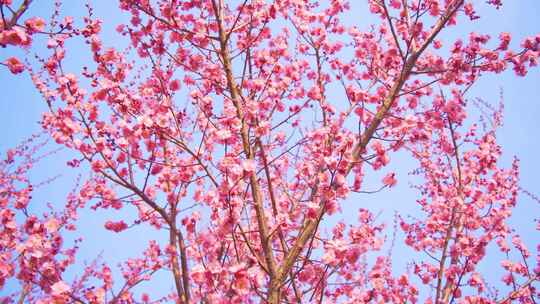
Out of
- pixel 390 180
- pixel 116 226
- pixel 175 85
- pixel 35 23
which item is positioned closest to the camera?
pixel 35 23

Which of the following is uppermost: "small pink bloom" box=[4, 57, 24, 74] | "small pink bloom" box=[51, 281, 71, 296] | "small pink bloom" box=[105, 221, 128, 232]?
"small pink bloom" box=[4, 57, 24, 74]

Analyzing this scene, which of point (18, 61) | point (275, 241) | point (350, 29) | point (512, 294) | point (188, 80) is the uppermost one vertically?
point (350, 29)

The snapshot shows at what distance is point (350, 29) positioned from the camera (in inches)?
282

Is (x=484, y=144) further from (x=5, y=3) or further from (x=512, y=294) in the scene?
(x=5, y=3)

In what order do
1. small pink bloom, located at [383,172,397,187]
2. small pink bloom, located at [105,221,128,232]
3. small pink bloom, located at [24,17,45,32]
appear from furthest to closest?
small pink bloom, located at [105,221,128,232], small pink bloom, located at [383,172,397,187], small pink bloom, located at [24,17,45,32]

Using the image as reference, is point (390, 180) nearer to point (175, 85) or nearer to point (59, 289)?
point (175, 85)

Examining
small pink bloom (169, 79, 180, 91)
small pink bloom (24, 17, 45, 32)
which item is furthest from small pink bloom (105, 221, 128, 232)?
small pink bloom (24, 17, 45, 32)

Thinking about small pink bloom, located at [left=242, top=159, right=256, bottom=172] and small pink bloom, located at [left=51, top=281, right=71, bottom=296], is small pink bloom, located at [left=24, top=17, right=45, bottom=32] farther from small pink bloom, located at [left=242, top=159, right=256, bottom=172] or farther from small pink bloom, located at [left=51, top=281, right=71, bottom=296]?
small pink bloom, located at [left=51, top=281, right=71, bottom=296]

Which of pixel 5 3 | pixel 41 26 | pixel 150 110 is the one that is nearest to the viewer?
pixel 5 3

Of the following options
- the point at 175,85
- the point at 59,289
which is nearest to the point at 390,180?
the point at 175,85

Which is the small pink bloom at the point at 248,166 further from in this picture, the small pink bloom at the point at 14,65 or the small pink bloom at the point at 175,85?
the small pink bloom at the point at 14,65

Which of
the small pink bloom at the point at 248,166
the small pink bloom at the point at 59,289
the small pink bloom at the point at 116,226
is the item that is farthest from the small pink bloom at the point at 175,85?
the small pink bloom at the point at 59,289

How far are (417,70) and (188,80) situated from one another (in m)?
3.39

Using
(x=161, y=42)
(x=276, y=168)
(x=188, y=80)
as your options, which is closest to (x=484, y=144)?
(x=276, y=168)
